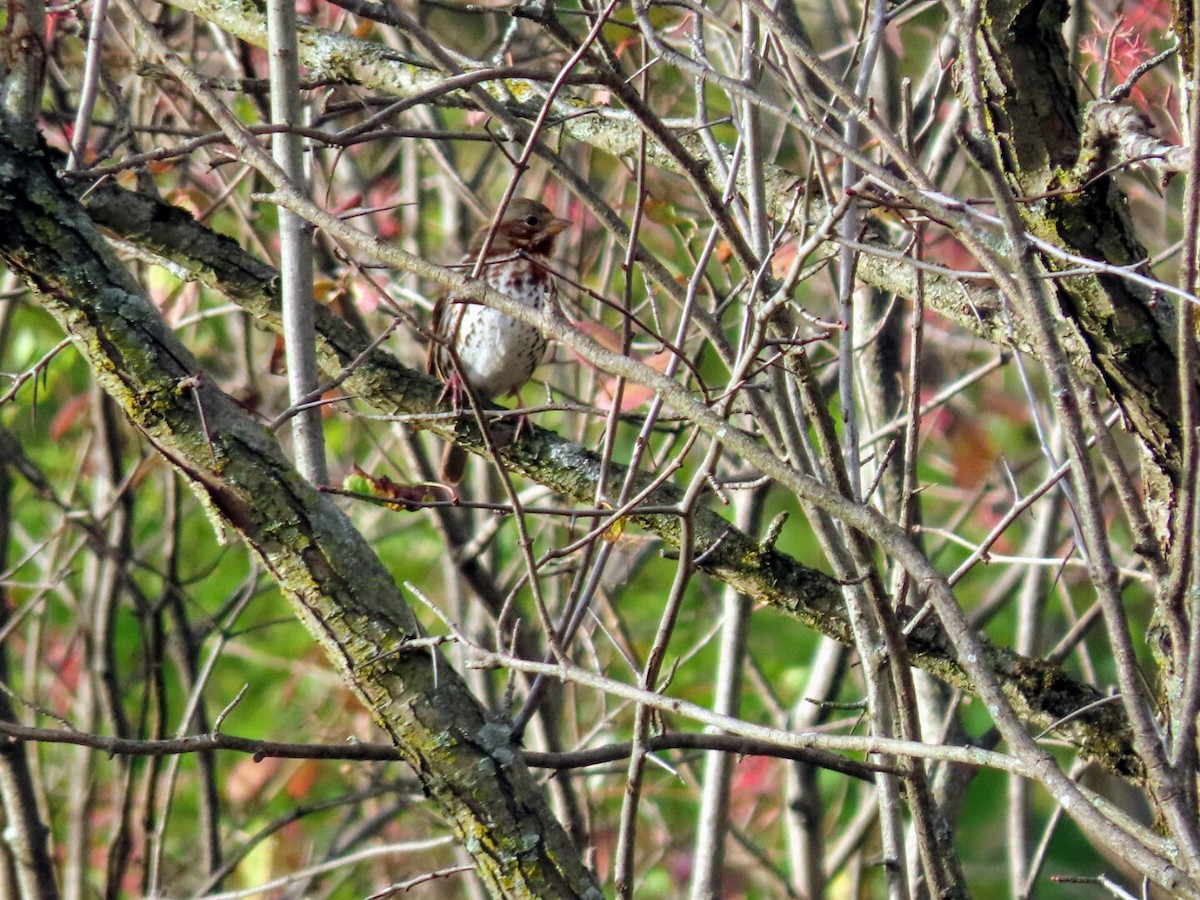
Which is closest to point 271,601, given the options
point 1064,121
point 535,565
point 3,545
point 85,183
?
point 3,545

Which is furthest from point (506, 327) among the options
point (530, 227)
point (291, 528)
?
point (291, 528)

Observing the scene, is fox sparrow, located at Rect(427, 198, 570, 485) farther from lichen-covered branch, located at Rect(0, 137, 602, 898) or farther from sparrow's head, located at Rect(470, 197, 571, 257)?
lichen-covered branch, located at Rect(0, 137, 602, 898)

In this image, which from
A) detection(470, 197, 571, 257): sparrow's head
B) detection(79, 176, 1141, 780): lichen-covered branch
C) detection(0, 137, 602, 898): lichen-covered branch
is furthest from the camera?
detection(470, 197, 571, 257): sparrow's head

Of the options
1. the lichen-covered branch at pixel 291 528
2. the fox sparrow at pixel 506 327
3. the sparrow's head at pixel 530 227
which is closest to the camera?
the lichen-covered branch at pixel 291 528

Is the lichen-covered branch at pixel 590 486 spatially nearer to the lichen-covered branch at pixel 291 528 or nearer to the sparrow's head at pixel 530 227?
the lichen-covered branch at pixel 291 528

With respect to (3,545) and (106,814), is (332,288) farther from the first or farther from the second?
(106,814)

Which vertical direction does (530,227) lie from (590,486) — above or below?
above

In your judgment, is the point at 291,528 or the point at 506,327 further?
the point at 506,327

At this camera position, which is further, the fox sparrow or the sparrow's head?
the sparrow's head

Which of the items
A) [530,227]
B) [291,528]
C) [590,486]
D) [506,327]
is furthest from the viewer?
[530,227]

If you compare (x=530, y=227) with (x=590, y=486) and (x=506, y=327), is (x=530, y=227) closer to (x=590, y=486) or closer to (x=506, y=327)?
(x=506, y=327)

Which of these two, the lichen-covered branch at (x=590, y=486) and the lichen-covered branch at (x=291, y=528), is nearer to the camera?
the lichen-covered branch at (x=291, y=528)

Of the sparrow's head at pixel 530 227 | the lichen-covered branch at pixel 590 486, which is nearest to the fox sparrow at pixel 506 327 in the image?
the sparrow's head at pixel 530 227

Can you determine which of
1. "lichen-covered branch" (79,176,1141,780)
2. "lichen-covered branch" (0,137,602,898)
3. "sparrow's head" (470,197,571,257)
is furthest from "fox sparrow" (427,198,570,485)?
"lichen-covered branch" (0,137,602,898)
